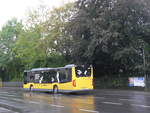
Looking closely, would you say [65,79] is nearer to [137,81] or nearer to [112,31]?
[112,31]

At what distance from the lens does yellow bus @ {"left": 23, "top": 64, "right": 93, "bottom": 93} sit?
2752cm

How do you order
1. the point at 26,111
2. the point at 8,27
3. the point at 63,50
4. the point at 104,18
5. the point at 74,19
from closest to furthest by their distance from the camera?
1. the point at 26,111
2. the point at 104,18
3. the point at 74,19
4. the point at 63,50
5. the point at 8,27

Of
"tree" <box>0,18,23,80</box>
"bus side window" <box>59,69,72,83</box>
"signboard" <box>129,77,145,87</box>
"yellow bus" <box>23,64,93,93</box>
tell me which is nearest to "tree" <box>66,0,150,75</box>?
"signboard" <box>129,77,145,87</box>

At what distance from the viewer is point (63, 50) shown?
4141 centimetres

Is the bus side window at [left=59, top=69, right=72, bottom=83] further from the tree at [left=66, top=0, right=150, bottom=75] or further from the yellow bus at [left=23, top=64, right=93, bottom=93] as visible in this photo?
the tree at [left=66, top=0, right=150, bottom=75]

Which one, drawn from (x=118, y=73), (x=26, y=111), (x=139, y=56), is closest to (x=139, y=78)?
(x=139, y=56)

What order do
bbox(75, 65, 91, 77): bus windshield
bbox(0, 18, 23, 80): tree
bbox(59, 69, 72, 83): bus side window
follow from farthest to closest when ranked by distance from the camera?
bbox(0, 18, 23, 80): tree < bbox(59, 69, 72, 83): bus side window < bbox(75, 65, 91, 77): bus windshield

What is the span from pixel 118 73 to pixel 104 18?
28.2 ft

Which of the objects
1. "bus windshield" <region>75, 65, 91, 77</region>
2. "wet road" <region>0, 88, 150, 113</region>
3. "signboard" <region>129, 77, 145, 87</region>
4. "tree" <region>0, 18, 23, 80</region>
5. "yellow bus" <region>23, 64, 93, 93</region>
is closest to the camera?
"wet road" <region>0, 88, 150, 113</region>

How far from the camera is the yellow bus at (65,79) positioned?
27.5m

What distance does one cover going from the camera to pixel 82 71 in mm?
27875

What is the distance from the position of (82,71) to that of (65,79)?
2.03 meters

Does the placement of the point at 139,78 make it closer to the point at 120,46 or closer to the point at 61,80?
the point at 120,46

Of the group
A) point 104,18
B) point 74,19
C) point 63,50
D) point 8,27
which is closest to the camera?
point 104,18
